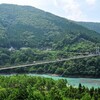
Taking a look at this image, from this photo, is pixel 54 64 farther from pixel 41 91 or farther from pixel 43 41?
pixel 41 91

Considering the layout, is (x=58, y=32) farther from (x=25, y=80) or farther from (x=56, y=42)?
(x=25, y=80)

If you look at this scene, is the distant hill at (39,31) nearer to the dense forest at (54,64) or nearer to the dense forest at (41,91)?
the dense forest at (54,64)

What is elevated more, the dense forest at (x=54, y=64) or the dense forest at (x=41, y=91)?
the dense forest at (x=41, y=91)

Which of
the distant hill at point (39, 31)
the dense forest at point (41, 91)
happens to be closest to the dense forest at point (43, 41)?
the distant hill at point (39, 31)

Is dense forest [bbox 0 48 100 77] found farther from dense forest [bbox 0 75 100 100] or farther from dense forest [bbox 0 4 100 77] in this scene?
dense forest [bbox 0 75 100 100]

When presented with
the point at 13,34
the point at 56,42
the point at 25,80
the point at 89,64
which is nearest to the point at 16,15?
the point at 13,34

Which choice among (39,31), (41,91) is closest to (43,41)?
(39,31)
